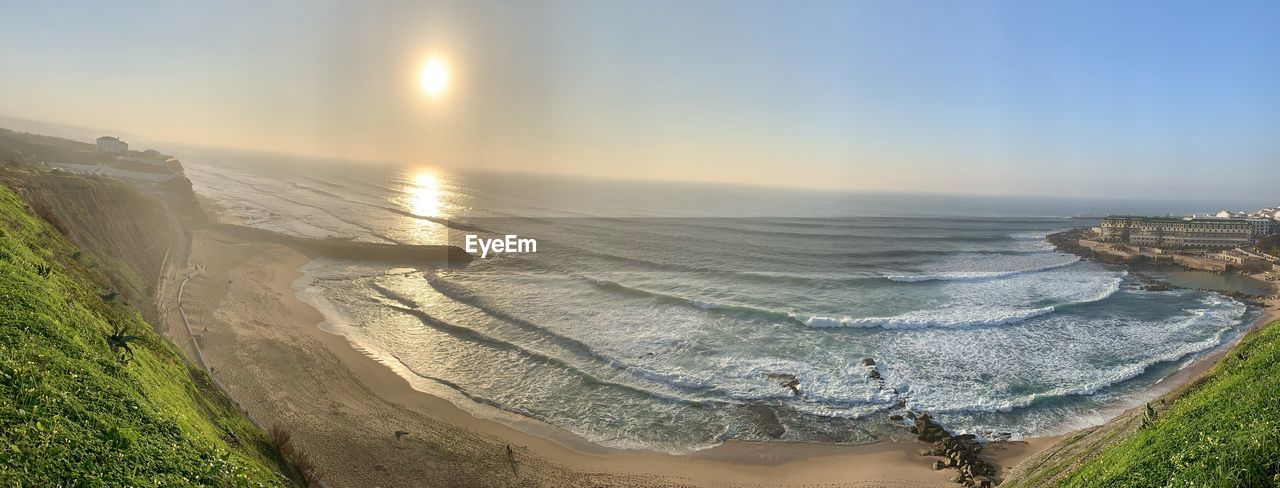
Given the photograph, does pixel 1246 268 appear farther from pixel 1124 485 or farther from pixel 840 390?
pixel 1124 485

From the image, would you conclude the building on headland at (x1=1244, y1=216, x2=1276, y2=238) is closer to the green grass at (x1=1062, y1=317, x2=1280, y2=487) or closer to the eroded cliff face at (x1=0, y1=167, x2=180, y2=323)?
the green grass at (x1=1062, y1=317, x2=1280, y2=487)

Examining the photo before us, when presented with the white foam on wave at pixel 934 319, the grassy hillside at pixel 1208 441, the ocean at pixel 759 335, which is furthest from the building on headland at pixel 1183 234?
the grassy hillside at pixel 1208 441

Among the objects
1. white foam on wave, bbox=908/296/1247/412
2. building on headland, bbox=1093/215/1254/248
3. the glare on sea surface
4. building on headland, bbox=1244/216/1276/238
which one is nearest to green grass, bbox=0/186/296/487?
white foam on wave, bbox=908/296/1247/412

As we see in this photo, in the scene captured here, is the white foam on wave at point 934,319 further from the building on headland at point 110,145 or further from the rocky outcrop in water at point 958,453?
the building on headland at point 110,145

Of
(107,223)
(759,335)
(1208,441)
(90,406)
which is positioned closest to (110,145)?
(107,223)

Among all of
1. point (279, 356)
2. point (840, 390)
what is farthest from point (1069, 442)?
point (279, 356)

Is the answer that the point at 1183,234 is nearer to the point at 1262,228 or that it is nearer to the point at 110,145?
the point at 1262,228
